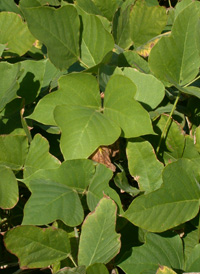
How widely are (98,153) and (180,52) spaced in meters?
0.34

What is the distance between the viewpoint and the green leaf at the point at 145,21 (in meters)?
1.23

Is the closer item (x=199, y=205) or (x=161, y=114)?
(x=199, y=205)

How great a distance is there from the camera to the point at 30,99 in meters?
1.11

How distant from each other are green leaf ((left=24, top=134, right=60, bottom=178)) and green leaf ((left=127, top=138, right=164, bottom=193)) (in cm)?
19

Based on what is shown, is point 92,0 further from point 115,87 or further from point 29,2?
point 115,87

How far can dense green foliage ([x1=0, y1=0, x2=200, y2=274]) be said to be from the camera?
2.81ft

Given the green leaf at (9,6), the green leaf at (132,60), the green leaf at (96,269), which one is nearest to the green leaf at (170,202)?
the green leaf at (96,269)

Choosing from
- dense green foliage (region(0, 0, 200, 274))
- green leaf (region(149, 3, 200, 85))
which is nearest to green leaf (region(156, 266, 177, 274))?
dense green foliage (region(0, 0, 200, 274))

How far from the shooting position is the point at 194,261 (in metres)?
0.87

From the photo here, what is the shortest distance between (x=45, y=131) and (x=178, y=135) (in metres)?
0.36

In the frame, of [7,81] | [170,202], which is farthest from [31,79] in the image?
[170,202]

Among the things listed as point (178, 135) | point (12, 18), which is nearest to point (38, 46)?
point (12, 18)

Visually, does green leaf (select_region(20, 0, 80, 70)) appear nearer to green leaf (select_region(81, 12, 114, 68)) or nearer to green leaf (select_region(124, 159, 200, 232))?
green leaf (select_region(81, 12, 114, 68))

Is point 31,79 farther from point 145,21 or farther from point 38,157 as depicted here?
point 145,21
